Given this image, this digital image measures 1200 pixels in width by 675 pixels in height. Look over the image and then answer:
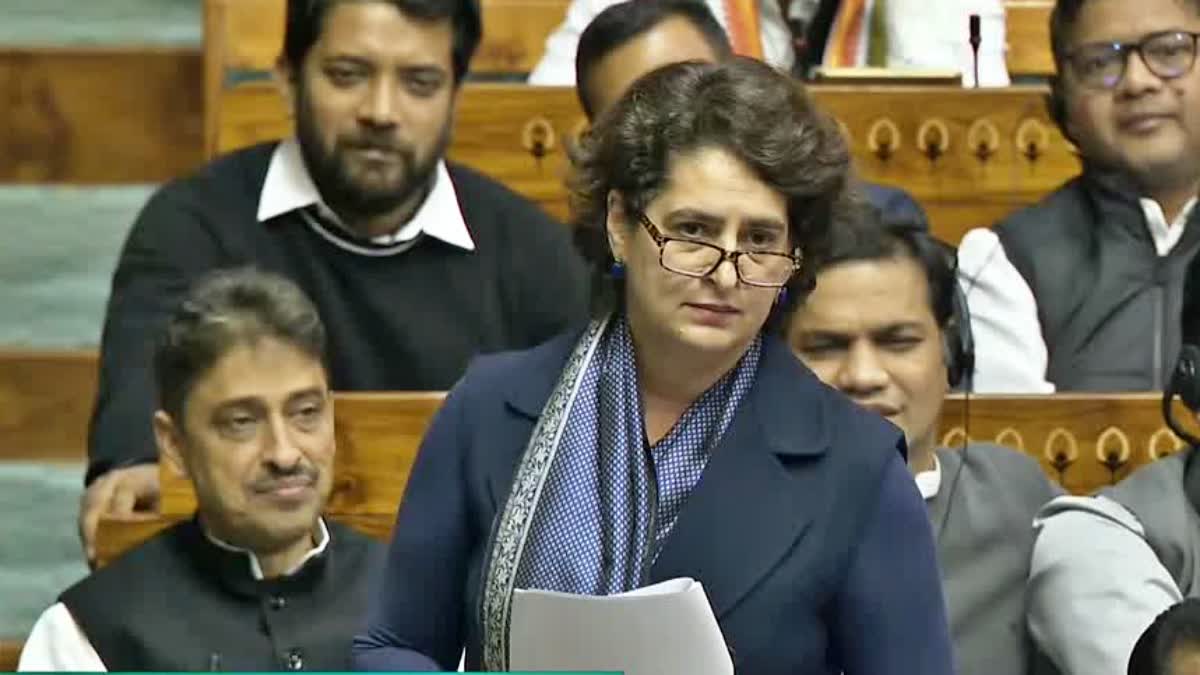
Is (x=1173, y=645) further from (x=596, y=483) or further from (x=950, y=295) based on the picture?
(x=596, y=483)

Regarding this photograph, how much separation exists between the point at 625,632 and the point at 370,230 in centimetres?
170

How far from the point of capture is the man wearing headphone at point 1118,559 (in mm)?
2922

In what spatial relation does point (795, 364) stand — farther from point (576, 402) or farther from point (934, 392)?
point (934, 392)

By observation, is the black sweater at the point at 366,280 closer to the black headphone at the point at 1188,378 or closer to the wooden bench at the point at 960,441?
the wooden bench at the point at 960,441

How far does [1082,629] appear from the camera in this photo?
116 inches

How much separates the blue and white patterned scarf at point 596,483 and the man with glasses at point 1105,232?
1441 mm

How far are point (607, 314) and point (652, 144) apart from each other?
128 mm

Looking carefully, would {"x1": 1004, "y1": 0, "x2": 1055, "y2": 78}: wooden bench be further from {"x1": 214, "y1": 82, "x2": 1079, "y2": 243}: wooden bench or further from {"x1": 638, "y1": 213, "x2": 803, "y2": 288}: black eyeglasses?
{"x1": 638, "y1": 213, "x2": 803, "y2": 288}: black eyeglasses

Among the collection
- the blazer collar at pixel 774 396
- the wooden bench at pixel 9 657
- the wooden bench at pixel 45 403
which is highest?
the blazer collar at pixel 774 396

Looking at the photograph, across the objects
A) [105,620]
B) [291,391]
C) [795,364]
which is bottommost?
[105,620]

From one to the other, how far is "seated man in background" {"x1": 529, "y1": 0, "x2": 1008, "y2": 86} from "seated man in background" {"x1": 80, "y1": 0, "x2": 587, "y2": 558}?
561 millimetres

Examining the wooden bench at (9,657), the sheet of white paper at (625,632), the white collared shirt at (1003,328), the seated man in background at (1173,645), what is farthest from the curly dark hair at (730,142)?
the wooden bench at (9,657)

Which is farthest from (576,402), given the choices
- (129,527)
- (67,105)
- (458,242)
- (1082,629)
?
(67,105)

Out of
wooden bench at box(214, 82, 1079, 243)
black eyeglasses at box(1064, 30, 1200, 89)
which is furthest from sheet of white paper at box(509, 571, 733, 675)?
wooden bench at box(214, 82, 1079, 243)
